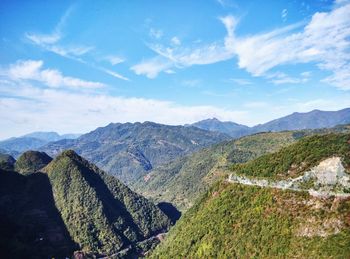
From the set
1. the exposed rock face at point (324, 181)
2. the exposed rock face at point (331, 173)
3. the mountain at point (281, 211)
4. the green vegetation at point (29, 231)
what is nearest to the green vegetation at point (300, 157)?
the mountain at point (281, 211)

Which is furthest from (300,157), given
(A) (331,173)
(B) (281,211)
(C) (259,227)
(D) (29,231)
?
(D) (29,231)

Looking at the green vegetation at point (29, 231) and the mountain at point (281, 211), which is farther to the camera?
the green vegetation at point (29, 231)

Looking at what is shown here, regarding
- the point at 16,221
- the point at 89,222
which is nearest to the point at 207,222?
the point at 89,222

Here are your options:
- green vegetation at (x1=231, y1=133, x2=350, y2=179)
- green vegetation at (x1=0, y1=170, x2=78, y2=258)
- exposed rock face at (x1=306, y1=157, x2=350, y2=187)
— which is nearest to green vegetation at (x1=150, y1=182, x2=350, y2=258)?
exposed rock face at (x1=306, y1=157, x2=350, y2=187)

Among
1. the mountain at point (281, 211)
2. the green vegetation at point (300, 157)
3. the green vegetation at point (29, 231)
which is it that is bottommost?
the green vegetation at point (29, 231)

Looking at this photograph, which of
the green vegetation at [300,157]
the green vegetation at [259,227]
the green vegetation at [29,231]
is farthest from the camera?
the green vegetation at [29,231]

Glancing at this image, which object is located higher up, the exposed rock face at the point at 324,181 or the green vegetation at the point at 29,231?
the exposed rock face at the point at 324,181

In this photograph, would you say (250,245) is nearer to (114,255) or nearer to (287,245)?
(287,245)

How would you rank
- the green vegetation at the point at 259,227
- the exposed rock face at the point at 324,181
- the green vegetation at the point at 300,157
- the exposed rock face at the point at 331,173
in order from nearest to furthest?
the green vegetation at the point at 259,227 < the exposed rock face at the point at 324,181 < the exposed rock face at the point at 331,173 < the green vegetation at the point at 300,157

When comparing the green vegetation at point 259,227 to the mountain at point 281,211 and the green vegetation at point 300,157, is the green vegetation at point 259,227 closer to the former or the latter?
the mountain at point 281,211
